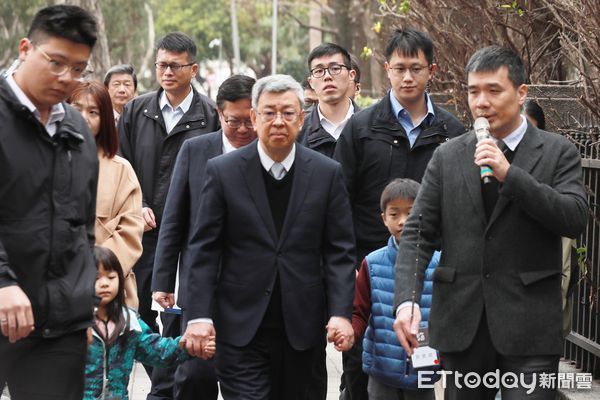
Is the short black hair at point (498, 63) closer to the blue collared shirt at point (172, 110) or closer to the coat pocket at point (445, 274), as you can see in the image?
the coat pocket at point (445, 274)

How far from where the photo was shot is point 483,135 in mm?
5520

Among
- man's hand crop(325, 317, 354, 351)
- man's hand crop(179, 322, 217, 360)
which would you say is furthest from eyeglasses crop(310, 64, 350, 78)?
man's hand crop(179, 322, 217, 360)

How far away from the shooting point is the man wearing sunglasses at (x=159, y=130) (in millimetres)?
9156

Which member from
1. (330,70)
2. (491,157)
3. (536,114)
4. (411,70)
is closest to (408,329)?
(491,157)

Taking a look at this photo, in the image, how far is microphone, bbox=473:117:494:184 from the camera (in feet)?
17.8

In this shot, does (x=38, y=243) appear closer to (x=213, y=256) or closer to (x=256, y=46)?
(x=213, y=256)

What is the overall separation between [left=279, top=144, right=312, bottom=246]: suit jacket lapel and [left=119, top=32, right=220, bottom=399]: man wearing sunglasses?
243 cm

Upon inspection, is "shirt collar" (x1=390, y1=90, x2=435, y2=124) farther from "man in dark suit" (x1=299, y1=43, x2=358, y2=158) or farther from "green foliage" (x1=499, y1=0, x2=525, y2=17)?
"green foliage" (x1=499, y1=0, x2=525, y2=17)

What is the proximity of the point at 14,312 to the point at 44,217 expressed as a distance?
475 mm

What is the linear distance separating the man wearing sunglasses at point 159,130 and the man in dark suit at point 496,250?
11.0 ft

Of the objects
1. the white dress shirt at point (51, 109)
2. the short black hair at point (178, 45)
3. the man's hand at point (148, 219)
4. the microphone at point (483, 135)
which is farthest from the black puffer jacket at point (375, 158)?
the white dress shirt at point (51, 109)

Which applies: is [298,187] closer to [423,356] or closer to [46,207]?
[423,356]

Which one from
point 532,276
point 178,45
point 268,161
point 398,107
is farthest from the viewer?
point 178,45

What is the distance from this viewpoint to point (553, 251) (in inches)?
227
